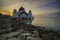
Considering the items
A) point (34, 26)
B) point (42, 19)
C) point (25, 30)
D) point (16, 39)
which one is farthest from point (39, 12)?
point (16, 39)

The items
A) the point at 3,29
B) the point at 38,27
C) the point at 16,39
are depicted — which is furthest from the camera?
the point at 38,27

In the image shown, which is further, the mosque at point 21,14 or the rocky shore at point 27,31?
the mosque at point 21,14

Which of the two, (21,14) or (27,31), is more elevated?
(21,14)

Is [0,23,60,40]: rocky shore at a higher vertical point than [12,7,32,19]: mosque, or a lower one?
lower

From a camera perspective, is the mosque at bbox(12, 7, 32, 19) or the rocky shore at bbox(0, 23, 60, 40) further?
the mosque at bbox(12, 7, 32, 19)

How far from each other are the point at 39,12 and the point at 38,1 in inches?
9.6

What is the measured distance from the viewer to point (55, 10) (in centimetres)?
213

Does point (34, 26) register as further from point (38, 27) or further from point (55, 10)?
point (55, 10)

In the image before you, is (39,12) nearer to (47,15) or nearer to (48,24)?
(47,15)

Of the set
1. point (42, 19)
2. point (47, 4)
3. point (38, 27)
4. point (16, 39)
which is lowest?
point (16, 39)

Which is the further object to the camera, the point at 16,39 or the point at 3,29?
the point at 3,29

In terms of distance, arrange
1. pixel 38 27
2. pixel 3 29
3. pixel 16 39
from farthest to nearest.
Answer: pixel 38 27 → pixel 3 29 → pixel 16 39

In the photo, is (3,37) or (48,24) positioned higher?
(48,24)

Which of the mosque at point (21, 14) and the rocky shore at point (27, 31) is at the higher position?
the mosque at point (21, 14)
